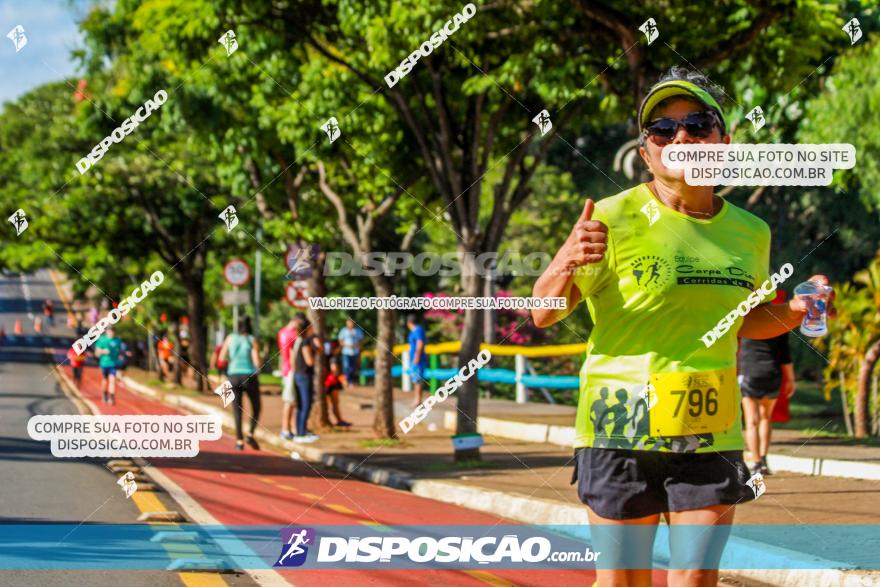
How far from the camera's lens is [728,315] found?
409 centimetres

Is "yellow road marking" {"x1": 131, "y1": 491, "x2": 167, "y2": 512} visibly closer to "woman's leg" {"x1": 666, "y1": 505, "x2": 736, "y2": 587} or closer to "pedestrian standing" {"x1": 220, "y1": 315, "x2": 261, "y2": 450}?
"pedestrian standing" {"x1": 220, "y1": 315, "x2": 261, "y2": 450}

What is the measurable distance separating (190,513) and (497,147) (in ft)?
31.5

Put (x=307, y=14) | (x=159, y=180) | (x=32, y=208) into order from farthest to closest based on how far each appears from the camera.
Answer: (x=32, y=208), (x=159, y=180), (x=307, y=14)

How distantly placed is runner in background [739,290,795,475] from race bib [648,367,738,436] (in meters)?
7.68

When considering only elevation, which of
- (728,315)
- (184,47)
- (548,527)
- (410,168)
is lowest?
(548,527)

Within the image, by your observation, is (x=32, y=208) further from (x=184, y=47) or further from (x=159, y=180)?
(x=184, y=47)

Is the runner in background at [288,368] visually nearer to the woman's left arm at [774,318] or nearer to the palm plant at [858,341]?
the palm plant at [858,341]

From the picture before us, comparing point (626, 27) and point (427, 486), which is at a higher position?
point (626, 27)

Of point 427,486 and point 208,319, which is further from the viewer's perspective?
point 208,319

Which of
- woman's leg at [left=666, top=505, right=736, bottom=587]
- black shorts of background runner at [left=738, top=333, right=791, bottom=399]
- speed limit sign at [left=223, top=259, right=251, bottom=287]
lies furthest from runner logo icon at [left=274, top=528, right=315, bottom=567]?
speed limit sign at [left=223, top=259, right=251, bottom=287]

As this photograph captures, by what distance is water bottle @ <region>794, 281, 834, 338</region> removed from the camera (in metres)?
4.39

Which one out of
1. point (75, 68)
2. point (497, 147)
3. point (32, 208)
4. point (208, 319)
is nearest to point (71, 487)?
point (497, 147)

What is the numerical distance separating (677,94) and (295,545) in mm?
5088

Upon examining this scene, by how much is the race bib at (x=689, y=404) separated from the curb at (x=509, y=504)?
3.24m
